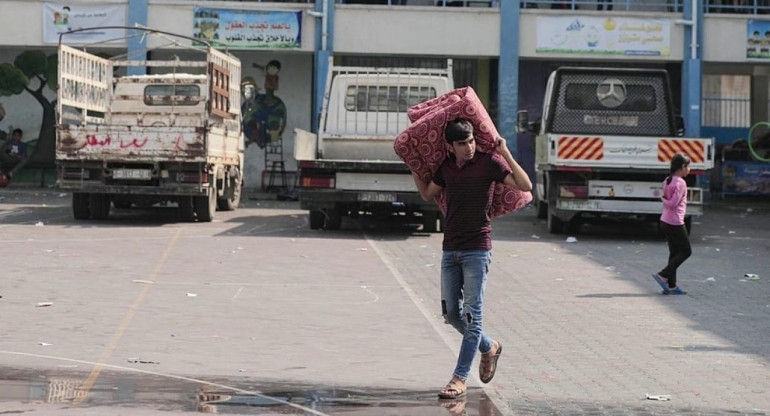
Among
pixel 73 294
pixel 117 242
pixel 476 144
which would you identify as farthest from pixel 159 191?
pixel 476 144

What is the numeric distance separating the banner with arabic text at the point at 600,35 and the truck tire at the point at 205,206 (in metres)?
12.9

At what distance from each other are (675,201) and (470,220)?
6888 millimetres

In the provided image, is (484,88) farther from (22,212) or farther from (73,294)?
(73,294)

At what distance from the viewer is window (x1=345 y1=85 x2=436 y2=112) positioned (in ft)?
78.3

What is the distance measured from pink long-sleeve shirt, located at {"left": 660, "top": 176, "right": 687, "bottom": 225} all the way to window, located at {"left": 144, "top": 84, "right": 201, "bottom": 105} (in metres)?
12.8

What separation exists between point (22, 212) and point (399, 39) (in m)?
11.7

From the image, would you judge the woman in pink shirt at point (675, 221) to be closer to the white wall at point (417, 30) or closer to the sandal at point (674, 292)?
the sandal at point (674, 292)

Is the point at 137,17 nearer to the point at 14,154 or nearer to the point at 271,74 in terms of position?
the point at 271,74

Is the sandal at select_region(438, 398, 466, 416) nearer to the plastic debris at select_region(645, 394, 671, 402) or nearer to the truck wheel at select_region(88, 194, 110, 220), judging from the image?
the plastic debris at select_region(645, 394, 671, 402)

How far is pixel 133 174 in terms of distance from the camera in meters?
23.0

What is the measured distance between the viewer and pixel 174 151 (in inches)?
905

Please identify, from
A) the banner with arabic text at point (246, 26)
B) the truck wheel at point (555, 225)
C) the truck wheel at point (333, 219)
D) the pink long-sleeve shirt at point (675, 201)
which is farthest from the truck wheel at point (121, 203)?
the pink long-sleeve shirt at point (675, 201)

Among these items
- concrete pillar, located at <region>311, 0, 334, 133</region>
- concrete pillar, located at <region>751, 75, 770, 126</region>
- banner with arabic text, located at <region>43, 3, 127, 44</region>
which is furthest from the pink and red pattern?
concrete pillar, located at <region>751, 75, 770, 126</region>

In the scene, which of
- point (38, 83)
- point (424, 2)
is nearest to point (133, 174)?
point (424, 2)
